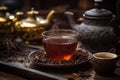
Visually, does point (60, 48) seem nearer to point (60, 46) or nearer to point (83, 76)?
point (60, 46)

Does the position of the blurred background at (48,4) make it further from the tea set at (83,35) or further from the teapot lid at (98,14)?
the teapot lid at (98,14)

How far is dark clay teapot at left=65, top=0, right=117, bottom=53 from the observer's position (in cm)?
122

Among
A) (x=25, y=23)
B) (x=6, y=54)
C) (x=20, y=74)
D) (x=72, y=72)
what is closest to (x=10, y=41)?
(x=6, y=54)

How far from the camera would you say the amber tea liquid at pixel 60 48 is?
1.09 metres

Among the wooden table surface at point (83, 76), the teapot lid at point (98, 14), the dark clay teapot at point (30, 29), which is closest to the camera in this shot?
the wooden table surface at point (83, 76)

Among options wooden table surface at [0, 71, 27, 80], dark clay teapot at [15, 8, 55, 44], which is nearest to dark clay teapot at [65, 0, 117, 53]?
dark clay teapot at [15, 8, 55, 44]

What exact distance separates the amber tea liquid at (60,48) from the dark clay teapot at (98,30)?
0.49 feet

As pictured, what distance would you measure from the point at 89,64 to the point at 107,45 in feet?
0.61

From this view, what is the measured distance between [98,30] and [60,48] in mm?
230

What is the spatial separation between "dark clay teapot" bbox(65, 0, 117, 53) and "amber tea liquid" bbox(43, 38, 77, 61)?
149 millimetres

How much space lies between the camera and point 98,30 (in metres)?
1.23

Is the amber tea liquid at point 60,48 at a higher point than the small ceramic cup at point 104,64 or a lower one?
higher

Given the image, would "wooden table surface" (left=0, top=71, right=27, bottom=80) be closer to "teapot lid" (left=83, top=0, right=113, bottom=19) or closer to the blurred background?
A: "teapot lid" (left=83, top=0, right=113, bottom=19)

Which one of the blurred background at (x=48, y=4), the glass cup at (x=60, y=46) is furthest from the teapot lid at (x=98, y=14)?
the blurred background at (x=48, y=4)
